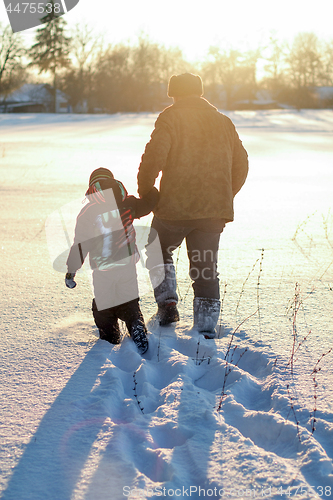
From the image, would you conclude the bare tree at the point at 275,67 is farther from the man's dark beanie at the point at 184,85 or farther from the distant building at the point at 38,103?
the man's dark beanie at the point at 184,85

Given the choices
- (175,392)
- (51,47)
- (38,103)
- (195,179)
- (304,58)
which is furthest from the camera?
(38,103)

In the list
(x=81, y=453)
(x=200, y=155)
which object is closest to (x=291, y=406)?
(x=81, y=453)

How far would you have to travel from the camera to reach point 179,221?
2.82 metres

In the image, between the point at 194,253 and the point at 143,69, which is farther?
the point at 143,69

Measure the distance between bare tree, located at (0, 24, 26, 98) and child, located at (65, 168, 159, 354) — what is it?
141 feet

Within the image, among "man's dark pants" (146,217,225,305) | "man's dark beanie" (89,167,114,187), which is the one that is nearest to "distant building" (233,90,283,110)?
"man's dark pants" (146,217,225,305)

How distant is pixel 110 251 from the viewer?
255cm

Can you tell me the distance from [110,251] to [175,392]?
3.05 feet

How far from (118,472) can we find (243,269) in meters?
2.73

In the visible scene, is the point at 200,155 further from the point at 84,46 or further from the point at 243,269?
the point at 84,46

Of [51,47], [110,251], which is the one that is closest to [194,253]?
[110,251]

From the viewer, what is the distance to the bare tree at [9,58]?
1547 inches

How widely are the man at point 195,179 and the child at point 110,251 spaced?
0.18 metres

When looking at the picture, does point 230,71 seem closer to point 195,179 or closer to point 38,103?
point 38,103
